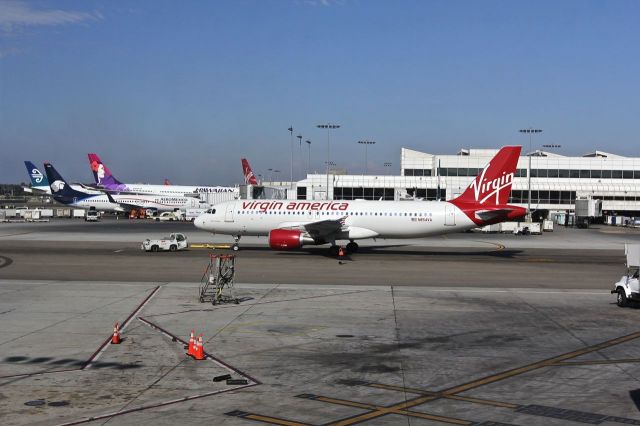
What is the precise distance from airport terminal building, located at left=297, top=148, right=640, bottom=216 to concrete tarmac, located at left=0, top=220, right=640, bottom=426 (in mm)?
89371

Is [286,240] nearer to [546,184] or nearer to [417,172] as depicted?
[546,184]

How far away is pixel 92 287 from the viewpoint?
105ft

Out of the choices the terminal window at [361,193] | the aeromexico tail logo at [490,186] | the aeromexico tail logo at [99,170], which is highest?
the aeromexico tail logo at [99,170]

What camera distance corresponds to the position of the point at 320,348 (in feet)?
65.4

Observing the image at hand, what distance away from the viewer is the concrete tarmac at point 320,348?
45.7 feet

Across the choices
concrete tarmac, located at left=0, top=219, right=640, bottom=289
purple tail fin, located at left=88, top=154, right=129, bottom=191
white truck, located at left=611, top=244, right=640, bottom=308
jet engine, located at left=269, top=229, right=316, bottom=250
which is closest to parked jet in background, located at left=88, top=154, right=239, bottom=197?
purple tail fin, located at left=88, top=154, right=129, bottom=191

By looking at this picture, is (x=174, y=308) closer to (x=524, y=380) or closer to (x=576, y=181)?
(x=524, y=380)

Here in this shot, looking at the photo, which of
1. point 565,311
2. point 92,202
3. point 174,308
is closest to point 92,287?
point 174,308

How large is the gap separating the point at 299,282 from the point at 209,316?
1055cm

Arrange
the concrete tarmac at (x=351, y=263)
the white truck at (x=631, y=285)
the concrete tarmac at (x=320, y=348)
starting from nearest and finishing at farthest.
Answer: the concrete tarmac at (x=320, y=348)
the white truck at (x=631, y=285)
the concrete tarmac at (x=351, y=263)

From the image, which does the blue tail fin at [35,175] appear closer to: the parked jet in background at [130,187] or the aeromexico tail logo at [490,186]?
the parked jet in background at [130,187]

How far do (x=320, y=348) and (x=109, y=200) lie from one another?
111 metres

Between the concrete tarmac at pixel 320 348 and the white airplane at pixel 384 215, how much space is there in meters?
10.3

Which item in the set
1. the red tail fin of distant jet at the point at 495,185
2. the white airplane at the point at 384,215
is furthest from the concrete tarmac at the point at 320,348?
the red tail fin of distant jet at the point at 495,185
